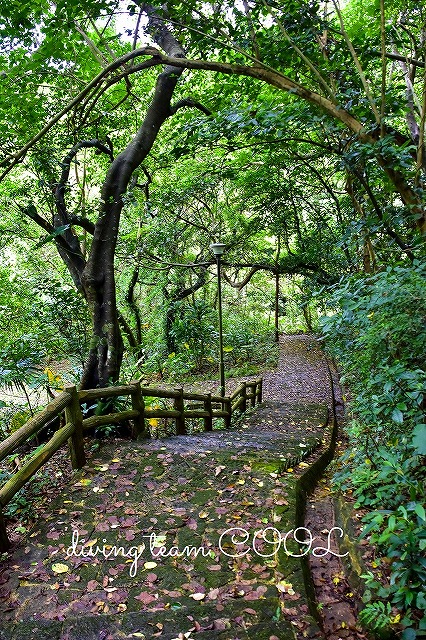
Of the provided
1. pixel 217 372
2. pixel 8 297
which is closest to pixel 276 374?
pixel 217 372

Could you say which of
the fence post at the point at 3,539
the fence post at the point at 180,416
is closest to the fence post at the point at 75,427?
the fence post at the point at 3,539

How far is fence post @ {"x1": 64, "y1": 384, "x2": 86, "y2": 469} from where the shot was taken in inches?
173

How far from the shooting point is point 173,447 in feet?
17.6

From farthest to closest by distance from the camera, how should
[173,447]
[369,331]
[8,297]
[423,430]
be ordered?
1. [8,297]
2. [173,447]
3. [369,331]
4. [423,430]

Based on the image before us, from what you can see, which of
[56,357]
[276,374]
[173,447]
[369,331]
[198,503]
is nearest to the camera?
[369,331]

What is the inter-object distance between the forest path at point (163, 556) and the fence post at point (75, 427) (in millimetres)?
153

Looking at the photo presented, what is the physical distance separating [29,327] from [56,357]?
1.20m

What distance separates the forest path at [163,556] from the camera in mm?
2521

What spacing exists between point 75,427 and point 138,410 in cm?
123

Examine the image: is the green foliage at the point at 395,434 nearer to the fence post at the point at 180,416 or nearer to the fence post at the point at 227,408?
the fence post at the point at 180,416

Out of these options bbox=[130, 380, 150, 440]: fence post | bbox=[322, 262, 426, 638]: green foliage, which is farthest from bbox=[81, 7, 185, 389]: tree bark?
bbox=[322, 262, 426, 638]: green foliage

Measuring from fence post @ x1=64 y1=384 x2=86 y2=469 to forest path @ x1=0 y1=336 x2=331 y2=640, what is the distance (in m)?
0.15

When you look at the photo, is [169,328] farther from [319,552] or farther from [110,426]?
[319,552]

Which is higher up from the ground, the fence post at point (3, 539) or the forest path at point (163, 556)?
the fence post at point (3, 539)
